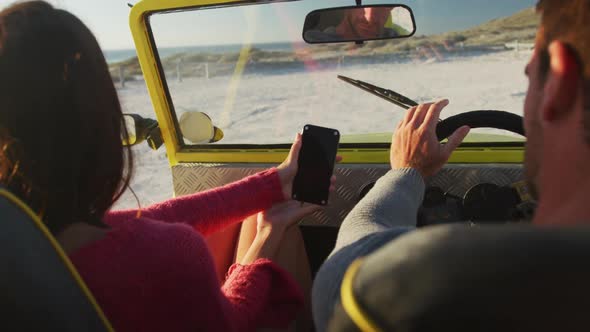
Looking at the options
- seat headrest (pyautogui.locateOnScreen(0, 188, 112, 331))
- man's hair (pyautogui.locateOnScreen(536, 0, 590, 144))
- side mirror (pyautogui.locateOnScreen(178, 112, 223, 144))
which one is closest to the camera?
man's hair (pyautogui.locateOnScreen(536, 0, 590, 144))

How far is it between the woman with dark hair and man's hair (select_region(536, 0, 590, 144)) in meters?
0.81

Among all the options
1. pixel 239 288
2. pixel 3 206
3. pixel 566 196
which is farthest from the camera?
pixel 239 288

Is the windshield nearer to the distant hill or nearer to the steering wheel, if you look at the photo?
the distant hill

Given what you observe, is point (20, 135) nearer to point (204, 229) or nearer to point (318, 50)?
point (204, 229)

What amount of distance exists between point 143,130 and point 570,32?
1914 mm

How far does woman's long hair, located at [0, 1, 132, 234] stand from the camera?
110 centimetres

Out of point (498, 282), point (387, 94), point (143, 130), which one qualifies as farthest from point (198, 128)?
point (498, 282)

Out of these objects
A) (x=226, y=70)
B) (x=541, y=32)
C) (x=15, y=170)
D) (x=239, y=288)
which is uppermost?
(x=541, y=32)

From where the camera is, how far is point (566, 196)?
78cm

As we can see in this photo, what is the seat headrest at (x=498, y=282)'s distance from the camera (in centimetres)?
50

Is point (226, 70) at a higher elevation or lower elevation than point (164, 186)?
higher

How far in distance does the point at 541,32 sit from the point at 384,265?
0.51 m

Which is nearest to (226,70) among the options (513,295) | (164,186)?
(513,295)

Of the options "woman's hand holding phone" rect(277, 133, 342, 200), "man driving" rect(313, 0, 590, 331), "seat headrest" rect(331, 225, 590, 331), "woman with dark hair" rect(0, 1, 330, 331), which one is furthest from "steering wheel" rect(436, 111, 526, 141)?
"seat headrest" rect(331, 225, 590, 331)
